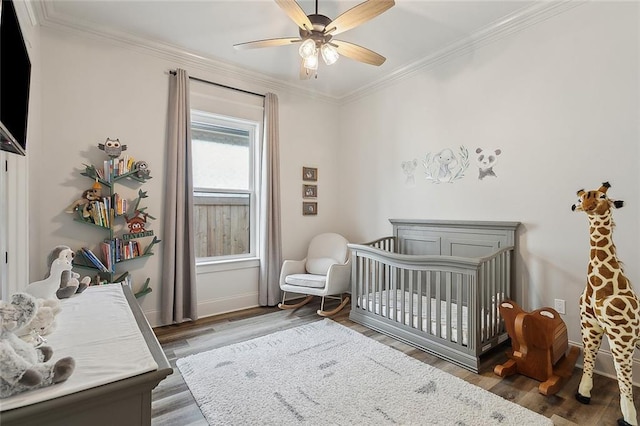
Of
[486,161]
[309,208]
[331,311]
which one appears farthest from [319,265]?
[486,161]

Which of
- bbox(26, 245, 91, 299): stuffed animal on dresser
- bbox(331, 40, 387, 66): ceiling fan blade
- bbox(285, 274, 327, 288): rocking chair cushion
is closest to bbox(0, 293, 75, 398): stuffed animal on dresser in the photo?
bbox(26, 245, 91, 299): stuffed animal on dresser

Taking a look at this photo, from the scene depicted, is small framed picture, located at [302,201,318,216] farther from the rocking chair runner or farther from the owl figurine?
the owl figurine

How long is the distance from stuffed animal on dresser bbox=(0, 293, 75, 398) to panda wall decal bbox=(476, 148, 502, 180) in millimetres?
2984

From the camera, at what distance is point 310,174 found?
405 centimetres

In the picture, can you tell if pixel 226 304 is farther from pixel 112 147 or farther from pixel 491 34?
pixel 491 34

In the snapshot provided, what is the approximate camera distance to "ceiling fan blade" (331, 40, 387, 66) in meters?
2.23

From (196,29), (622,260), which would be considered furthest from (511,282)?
(196,29)

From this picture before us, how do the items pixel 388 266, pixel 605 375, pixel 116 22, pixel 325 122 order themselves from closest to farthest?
pixel 605 375
pixel 116 22
pixel 388 266
pixel 325 122

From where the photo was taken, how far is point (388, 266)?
2795 mm

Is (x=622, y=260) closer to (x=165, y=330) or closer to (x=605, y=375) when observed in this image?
(x=605, y=375)

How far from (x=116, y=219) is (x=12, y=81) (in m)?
1.58

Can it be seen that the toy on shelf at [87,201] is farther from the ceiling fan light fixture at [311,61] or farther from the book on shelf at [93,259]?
the ceiling fan light fixture at [311,61]

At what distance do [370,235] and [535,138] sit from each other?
2.01 metres

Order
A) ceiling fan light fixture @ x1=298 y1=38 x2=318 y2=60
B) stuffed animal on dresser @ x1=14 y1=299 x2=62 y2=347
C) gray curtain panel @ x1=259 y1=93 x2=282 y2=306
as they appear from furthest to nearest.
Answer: gray curtain panel @ x1=259 y1=93 x2=282 y2=306, ceiling fan light fixture @ x1=298 y1=38 x2=318 y2=60, stuffed animal on dresser @ x1=14 y1=299 x2=62 y2=347
